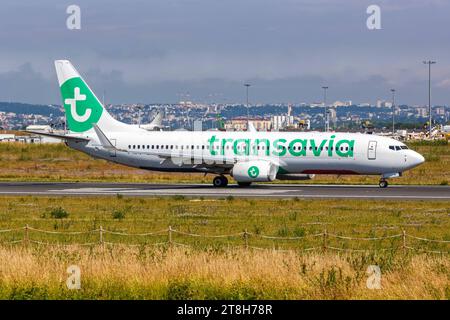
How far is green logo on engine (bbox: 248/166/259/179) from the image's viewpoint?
6606 cm

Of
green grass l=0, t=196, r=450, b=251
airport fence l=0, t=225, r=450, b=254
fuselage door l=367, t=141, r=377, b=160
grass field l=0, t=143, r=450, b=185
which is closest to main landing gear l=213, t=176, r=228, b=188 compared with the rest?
grass field l=0, t=143, r=450, b=185

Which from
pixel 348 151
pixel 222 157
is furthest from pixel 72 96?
pixel 348 151

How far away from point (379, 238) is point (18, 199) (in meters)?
26.8

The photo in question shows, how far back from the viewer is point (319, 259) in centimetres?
2953

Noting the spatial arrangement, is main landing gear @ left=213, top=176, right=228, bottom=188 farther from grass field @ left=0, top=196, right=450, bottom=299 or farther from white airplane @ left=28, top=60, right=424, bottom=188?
grass field @ left=0, top=196, right=450, bottom=299

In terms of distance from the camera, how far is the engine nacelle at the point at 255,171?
217 ft

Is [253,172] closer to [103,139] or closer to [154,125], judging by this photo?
[103,139]

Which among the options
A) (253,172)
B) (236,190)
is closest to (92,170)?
(236,190)

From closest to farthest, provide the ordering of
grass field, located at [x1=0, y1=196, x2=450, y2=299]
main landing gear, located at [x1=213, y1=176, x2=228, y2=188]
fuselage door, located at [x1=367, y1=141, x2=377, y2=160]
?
grass field, located at [x1=0, y1=196, x2=450, y2=299] → fuselage door, located at [x1=367, y1=141, x2=377, y2=160] → main landing gear, located at [x1=213, y1=176, x2=228, y2=188]

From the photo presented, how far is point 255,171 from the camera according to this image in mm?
66125

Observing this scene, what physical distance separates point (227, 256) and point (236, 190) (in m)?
36.4

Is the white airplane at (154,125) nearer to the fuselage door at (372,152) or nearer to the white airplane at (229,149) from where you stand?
the white airplane at (229,149)

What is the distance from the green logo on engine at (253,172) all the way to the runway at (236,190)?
0.99 metres

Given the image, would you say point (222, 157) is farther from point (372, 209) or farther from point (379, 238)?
point (379, 238)
